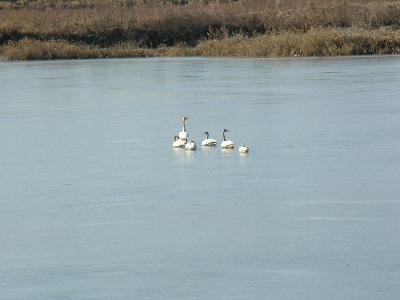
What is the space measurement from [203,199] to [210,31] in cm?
3090

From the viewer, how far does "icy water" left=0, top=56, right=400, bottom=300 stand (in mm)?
6586

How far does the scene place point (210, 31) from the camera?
39.8m

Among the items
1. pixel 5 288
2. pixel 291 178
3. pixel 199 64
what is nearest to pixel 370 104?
pixel 291 178

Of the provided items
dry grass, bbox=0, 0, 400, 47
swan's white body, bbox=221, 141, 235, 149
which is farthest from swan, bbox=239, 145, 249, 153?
dry grass, bbox=0, 0, 400, 47

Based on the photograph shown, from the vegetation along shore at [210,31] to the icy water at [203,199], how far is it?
13.7 m

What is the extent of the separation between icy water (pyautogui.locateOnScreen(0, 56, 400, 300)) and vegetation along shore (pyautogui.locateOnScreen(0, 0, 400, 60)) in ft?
44.9

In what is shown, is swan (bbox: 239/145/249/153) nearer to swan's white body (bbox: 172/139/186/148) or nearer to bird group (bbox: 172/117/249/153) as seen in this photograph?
bird group (bbox: 172/117/249/153)

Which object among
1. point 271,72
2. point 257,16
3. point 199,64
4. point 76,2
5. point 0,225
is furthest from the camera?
point 76,2

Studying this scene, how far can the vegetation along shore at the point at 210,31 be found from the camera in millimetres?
32375

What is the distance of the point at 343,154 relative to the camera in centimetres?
1152

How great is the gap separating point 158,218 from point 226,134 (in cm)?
530

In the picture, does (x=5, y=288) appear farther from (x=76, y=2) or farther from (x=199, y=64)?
(x=76, y=2)

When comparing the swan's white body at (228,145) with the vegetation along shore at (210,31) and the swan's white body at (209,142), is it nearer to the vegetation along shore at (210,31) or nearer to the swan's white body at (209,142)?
the swan's white body at (209,142)

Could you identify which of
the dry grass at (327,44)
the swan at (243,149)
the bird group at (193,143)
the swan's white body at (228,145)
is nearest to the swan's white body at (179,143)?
the bird group at (193,143)
